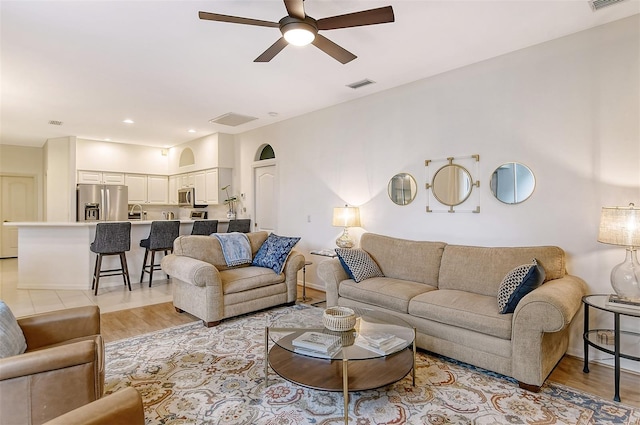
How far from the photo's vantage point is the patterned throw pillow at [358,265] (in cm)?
356

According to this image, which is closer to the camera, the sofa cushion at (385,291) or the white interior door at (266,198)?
the sofa cushion at (385,291)

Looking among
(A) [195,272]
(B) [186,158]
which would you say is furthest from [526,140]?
(B) [186,158]

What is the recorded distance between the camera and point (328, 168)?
505cm

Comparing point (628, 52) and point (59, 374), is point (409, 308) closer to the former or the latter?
point (59, 374)

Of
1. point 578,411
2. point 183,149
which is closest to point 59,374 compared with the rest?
point 578,411

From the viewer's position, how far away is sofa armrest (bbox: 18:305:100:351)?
203cm

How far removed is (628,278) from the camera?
2436 millimetres

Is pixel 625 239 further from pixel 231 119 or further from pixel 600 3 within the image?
pixel 231 119

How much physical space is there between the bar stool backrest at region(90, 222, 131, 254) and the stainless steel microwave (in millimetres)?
2585

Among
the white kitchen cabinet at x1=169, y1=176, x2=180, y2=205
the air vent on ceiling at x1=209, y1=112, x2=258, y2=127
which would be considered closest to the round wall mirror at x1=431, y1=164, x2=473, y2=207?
the air vent on ceiling at x1=209, y1=112, x2=258, y2=127

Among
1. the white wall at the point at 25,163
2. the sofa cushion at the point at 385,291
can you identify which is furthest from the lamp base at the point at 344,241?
the white wall at the point at 25,163

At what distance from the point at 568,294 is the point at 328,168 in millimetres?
3357

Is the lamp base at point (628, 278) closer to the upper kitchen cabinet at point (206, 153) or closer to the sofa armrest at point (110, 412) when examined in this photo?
the sofa armrest at point (110, 412)

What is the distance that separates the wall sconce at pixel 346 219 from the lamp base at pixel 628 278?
8.58 ft
